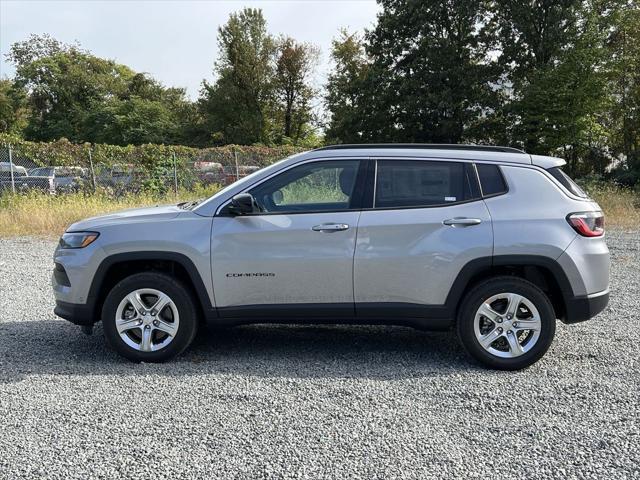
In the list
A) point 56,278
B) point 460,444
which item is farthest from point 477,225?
point 56,278

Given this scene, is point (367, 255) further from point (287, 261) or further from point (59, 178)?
point (59, 178)

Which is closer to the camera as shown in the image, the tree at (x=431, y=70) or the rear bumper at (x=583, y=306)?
the rear bumper at (x=583, y=306)

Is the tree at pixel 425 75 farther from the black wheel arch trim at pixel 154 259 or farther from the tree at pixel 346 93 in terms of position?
→ the black wheel arch trim at pixel 154 259

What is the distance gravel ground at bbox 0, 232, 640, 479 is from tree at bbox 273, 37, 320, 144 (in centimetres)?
4630

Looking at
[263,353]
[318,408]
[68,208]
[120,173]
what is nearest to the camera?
[318,408]

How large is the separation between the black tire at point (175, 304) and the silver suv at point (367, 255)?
0.01m

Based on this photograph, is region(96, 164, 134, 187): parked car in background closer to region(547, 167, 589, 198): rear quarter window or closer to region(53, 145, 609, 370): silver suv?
region(53, 145, 609, 370): silver suv

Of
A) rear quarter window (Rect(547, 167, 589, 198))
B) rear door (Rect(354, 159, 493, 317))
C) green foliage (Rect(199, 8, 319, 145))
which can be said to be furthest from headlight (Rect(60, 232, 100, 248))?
green foliage (Rect(199, 8, 319, 145))

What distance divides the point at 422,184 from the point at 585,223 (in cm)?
129

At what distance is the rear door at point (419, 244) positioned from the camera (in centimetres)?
419

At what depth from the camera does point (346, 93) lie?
37562 millimetres

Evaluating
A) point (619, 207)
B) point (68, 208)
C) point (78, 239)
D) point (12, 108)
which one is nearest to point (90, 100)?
point (12, 108)

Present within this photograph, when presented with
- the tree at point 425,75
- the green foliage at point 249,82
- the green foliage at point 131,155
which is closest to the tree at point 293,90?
the green foliage at point 249,82

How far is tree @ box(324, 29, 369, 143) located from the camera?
116 ft
